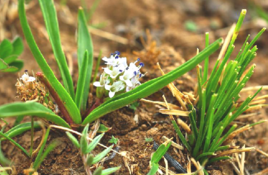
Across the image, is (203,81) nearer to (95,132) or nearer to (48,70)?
(95,132)

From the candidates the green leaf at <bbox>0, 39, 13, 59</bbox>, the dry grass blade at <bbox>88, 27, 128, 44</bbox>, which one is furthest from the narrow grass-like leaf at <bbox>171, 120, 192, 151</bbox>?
the dry grass blade at <bbox>88, 27, 128, 44</bbox>

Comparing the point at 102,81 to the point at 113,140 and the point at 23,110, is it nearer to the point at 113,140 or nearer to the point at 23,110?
the point at 113,140

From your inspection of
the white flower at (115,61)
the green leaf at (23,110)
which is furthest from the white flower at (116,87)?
the green leaf at (23,110)

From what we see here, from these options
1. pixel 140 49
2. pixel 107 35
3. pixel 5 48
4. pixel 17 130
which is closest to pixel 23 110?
pixel 17 130

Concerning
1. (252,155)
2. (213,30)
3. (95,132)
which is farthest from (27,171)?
(213,30)

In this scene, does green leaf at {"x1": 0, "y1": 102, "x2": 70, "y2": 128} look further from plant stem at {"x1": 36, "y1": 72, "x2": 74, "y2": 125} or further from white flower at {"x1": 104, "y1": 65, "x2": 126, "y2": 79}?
white flower at {"x1": 104, "y1": 65, "x2": 126, "y2": 79}

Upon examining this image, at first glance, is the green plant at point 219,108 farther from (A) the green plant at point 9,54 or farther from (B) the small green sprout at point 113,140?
(A) the green plant at point 9,54

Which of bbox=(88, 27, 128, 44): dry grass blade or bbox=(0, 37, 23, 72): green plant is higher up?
bbox=(88, 27, 128, 44): dry grass blade
